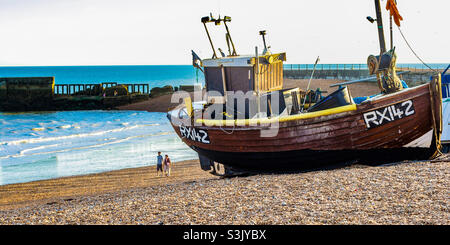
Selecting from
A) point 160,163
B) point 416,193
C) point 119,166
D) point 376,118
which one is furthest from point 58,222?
point 119,166

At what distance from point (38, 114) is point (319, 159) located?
41.8 meters

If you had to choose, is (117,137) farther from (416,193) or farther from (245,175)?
(416,193)

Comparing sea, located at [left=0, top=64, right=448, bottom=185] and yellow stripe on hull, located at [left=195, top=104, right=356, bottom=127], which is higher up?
yellow stripe on hull, located at [left=195, top=104, right=356, bottom=127]

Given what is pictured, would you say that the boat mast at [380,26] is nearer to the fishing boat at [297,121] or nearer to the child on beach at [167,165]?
the fishing boat at [297,121]

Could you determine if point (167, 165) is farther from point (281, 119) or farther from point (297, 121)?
point (297, 121)

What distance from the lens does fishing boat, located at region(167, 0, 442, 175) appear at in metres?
10.5

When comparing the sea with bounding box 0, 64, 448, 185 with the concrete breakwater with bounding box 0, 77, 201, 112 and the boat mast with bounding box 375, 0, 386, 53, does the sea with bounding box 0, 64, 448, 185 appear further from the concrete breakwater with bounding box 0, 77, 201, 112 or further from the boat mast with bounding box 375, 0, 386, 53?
the boat mast with bounding box 375, 0, 386, 53

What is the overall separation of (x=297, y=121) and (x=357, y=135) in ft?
4.97

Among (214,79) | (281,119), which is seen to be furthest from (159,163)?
(281,119)

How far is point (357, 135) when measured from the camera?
35.1 feet

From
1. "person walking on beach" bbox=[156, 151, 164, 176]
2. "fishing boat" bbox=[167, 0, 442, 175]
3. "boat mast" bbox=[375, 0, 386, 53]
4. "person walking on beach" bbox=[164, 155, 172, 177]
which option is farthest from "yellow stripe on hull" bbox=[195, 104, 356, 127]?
"person walking on beach" bbox=[164, 155, 172, 177]

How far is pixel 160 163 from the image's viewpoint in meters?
16.6

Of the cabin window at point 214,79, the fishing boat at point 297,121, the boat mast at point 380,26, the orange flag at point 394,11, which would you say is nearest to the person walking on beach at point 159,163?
the fishing boat at point 297,121

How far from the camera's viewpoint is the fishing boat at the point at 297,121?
10531 mm
